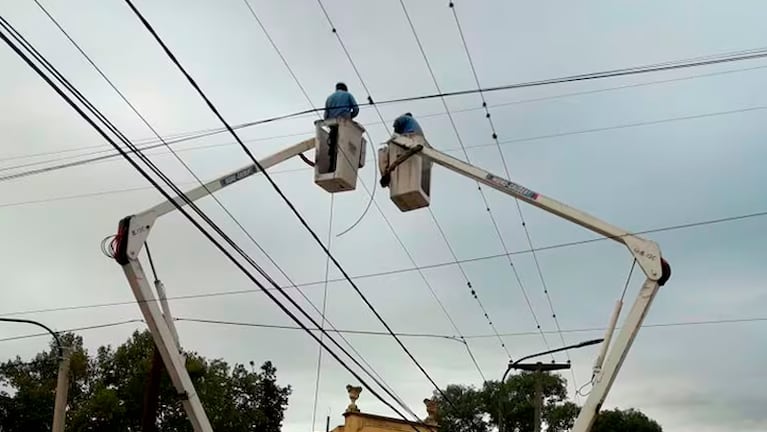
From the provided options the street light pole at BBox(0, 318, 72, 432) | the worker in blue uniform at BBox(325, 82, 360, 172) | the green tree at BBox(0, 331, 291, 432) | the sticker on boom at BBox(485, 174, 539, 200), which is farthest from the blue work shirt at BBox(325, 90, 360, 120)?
the green tree at BBox(0, 331, 291, 432)

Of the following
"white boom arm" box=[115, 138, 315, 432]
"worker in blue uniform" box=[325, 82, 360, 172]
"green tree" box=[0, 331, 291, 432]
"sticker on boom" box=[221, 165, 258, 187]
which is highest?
"green tree" box=[0, 331, 291, 432]

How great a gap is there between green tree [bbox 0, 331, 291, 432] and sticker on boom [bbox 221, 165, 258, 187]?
3454 centimetres

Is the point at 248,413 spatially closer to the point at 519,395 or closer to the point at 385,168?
the point at 519,395

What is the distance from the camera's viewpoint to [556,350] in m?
23.0

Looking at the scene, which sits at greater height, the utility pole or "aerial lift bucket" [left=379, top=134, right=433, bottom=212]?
"aerial lift bucket" [left=379, top=134, right=433, bottom=212]

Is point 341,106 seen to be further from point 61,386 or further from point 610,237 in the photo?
point 61,386

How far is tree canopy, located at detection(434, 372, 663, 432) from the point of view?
2473 inches

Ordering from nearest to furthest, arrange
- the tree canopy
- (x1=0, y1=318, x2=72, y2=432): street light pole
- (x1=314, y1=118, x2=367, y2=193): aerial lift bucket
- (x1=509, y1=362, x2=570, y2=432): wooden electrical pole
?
(x1=314, y1=118, x2=367, y2=193): aerial lift bucket → (x1=0, y1=318, x2=72, y2=432): street light pole → (x1=509, y1=362, x2=570, y2=432): wooden electrical pole → the tree canopy

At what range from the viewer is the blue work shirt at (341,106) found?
1206 centimetres

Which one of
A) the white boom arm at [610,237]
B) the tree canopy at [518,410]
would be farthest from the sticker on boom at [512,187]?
the tree canopy at [518,410]

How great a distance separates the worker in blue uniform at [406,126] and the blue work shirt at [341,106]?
4.04 ft

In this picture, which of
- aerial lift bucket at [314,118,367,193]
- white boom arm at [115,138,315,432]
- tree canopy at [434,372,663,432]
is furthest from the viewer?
tree canopy at [434,372,663,432]

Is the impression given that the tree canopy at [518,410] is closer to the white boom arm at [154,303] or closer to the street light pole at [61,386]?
the street light pole at [61,386]

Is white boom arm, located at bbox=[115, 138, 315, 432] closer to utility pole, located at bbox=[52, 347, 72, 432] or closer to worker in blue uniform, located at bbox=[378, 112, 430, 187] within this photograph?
worker in blue uniform, located at bbox=[378, 112, 430, 187]
